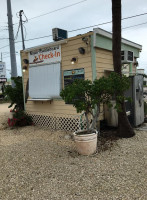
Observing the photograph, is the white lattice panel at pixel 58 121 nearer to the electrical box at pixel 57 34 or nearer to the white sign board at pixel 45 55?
the white sign board at pixel 45 55

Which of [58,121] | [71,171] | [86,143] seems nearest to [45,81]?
[58,121]

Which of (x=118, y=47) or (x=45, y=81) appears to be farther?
(x=45, y=81)

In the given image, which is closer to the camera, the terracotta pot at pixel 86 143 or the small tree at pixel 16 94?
the terracotta pot at pixel 86 143

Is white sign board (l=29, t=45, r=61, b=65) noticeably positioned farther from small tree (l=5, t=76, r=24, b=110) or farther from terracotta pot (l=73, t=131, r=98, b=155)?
terracotta pot (l=73, t=131, r=98, b=155)

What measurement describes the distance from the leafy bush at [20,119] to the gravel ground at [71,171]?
2.45 meters

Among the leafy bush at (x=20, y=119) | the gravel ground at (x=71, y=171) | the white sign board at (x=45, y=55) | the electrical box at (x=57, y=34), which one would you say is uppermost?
the electrical box at (x=57, y=34)

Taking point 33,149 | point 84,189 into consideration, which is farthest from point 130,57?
point 84,189

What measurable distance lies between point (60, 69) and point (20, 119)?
3.05 meters

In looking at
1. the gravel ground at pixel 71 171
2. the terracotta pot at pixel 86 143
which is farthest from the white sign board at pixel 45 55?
the terracotta pot at pixel 86 143

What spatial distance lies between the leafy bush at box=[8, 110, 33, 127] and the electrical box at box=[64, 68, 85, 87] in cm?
280

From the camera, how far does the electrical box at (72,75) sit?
6.12m

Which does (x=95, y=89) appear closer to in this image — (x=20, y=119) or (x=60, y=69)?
(x=60, y=69)

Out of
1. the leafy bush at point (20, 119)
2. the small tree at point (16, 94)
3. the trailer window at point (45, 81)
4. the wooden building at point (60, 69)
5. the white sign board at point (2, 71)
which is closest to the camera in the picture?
the wooden building at point (60, 69)

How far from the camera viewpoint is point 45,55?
710 cm
